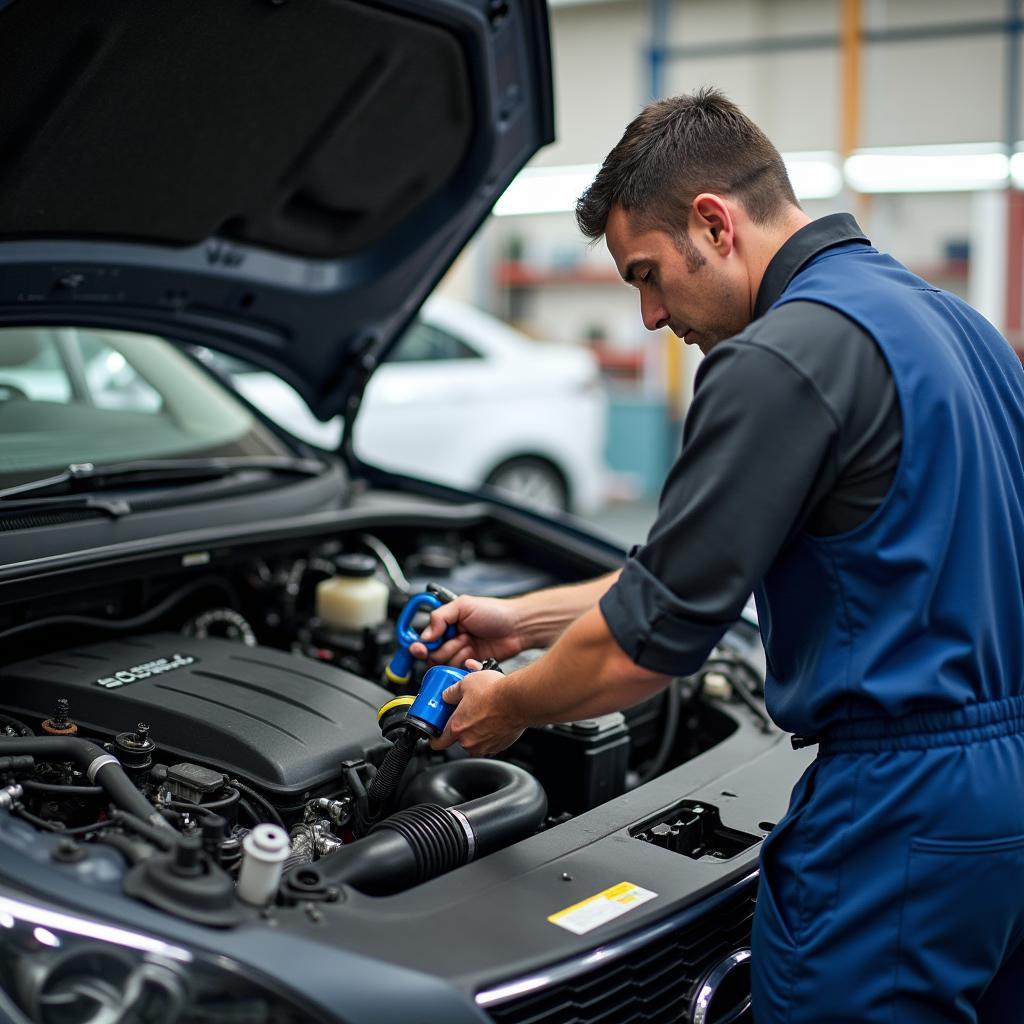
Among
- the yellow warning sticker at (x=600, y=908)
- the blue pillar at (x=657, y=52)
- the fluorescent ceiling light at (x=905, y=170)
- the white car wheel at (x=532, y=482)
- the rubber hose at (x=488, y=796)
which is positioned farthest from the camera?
the fluorescent ceiling light at (x=905, y=170)

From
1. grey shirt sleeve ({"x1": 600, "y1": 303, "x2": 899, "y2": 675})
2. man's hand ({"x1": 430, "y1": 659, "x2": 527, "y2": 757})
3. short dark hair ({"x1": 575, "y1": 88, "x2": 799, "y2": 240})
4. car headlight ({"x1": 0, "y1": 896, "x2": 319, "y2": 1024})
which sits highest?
short dark hair ({"x1": 575, "y1": 88, "x2": 799, "y2": 240})

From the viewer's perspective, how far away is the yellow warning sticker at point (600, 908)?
4.93ft

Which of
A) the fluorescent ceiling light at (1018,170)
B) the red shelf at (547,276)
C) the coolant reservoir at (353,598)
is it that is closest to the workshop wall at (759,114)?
the red shelf at (547,276)

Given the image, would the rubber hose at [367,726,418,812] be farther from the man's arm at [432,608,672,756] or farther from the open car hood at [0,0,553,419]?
the open car hood at [0,0,553,419]

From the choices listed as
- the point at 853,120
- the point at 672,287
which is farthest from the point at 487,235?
the point at 672,287

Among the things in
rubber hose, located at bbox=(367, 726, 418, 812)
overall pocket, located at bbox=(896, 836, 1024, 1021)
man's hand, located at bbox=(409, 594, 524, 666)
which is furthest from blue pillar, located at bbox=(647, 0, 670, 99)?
overall pocket, located at bbox=(896, 836, 1024, 1021)

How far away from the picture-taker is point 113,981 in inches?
50.8

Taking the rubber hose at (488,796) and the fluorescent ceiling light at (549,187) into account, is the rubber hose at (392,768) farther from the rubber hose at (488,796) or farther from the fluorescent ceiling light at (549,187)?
the fluorescent ceiling light at (549,187)

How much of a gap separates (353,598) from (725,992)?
1.04 metres

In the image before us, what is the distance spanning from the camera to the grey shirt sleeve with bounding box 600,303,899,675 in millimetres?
1327

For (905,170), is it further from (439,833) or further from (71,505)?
(439,833)

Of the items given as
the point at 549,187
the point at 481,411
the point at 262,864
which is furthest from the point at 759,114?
the point at 262,864

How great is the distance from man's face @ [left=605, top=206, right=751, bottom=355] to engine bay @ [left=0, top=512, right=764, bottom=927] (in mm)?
692

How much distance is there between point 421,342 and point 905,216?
5041mm
